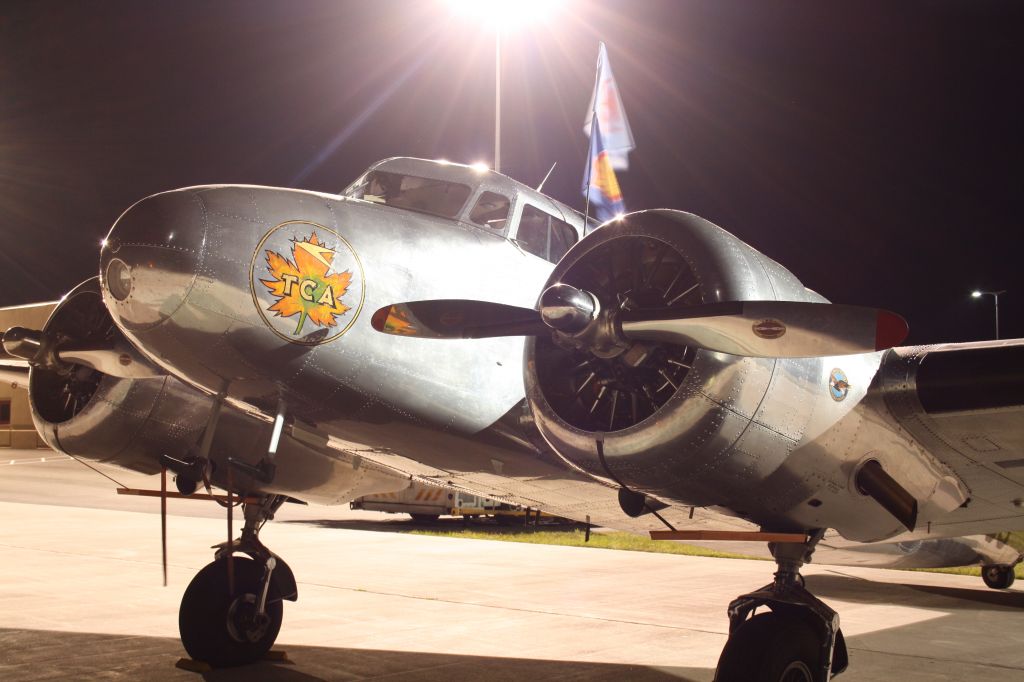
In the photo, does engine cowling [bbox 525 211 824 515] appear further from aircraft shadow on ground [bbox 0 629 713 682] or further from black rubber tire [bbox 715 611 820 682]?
aircraft shadow on ground [bbox 0 629 713 682]

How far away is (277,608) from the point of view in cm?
890

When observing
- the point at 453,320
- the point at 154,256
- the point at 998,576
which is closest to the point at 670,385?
the point at 453,320

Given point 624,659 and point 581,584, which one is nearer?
point 624,659

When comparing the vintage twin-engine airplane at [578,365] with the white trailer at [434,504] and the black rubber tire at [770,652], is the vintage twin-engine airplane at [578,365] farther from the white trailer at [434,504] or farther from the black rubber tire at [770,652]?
the white trailer at [434,504]

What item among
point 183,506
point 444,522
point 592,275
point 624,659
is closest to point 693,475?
point 592,275

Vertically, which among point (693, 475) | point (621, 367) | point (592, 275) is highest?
point (592, 275)

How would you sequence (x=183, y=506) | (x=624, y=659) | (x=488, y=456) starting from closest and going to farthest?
(x=488, y=456) < (x=624, y=659) < (x=183, y=506)

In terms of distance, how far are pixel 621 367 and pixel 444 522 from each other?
21.3 meters

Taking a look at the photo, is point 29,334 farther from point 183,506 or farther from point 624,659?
point 183,506

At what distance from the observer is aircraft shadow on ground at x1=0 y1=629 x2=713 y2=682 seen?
316 inches

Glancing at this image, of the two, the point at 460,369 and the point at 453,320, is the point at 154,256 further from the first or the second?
the point at 460,369

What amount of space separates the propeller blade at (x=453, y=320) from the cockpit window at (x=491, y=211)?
116 cm

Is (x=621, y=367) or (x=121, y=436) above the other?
(x=621, y=367)

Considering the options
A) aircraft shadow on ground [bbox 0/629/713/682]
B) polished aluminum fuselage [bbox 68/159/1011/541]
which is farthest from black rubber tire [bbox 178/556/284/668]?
polished aluminum fuselage [bbox 68/159/1011/541]
